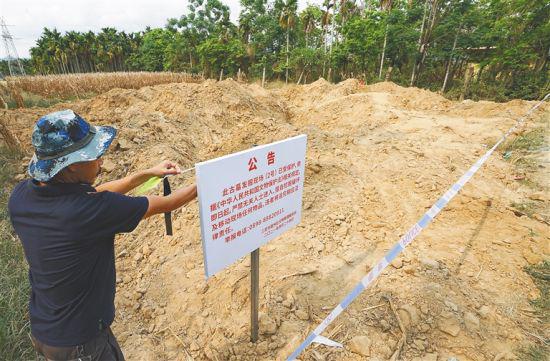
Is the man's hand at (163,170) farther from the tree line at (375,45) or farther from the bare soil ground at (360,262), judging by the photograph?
the tree line at (375,45)

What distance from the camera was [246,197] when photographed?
186 centimetres

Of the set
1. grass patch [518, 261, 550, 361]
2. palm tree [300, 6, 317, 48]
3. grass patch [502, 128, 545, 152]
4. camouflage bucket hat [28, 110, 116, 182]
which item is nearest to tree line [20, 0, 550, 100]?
palm tree [300, 6, 317, 48]

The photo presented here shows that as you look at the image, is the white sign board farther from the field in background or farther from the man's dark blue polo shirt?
the field in background

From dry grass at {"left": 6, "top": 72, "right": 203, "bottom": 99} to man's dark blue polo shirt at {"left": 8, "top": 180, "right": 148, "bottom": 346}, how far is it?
1357 centimetres

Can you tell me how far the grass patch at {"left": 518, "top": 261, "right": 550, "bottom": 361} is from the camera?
2.19m

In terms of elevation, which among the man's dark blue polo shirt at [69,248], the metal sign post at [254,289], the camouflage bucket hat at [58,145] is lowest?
the metal sign post at [254,289]

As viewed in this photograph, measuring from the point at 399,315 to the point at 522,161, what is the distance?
5.00m

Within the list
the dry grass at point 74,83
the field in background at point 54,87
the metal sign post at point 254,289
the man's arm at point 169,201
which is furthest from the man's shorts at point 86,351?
the dry grass at point 74,83

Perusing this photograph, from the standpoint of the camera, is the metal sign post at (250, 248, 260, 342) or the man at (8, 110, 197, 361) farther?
the metal sign post at (250, 248, 260, 342)

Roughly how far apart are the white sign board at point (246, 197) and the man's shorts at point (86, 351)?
618 millimetres

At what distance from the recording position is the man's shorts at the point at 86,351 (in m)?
1.42

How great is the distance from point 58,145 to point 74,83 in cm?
1861

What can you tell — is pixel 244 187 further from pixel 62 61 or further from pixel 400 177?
pixel 62 61

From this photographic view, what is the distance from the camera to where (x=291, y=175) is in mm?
2191
